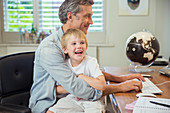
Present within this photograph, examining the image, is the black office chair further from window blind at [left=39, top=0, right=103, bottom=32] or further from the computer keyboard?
window blind at [left=39, top=0, right=103, bottom=32]

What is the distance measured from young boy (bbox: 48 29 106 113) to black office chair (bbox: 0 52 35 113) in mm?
300

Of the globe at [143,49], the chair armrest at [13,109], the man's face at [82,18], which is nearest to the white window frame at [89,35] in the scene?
the globe at [143,49]

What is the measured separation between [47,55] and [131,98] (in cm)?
57

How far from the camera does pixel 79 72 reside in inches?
56.0

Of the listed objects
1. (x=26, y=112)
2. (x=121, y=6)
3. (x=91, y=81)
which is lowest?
(x=26, y=112)

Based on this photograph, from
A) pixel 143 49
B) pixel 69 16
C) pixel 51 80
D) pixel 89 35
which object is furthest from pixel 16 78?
pixel 89 35

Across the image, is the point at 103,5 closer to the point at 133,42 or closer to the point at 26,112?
the point at 133,42

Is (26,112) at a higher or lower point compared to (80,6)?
lower

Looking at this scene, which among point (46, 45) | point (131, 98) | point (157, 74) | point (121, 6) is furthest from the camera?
point (121, 6)

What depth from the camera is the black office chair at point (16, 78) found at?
55.7 inches

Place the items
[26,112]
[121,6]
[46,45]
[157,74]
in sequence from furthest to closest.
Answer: [121,6]
[157,74]
[46,45]
[26,112]

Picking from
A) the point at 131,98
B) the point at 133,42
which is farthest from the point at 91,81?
the point at 133,42

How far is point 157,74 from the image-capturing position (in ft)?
6.20

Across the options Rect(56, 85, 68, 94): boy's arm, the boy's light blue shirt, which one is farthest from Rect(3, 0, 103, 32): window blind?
Rect(56, 85, 68, 94): boy's arm
